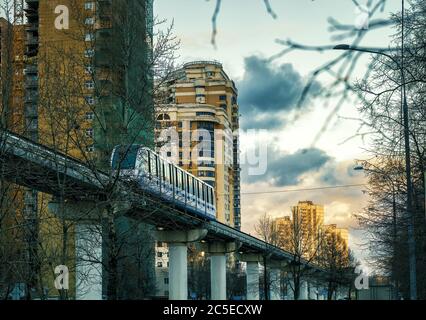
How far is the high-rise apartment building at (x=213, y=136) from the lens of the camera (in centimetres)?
15025

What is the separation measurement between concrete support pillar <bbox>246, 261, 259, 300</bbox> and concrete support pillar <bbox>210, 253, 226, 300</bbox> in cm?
434

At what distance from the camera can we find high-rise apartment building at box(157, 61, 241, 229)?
150250 mm

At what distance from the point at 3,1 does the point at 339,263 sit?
200ft

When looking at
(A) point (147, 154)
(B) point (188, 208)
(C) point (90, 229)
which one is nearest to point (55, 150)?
(C) point (90, 229)

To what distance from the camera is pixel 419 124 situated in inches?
1083

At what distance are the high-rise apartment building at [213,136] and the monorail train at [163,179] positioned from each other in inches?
3049

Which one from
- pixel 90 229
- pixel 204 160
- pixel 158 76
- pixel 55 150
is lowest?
pixel 90 229

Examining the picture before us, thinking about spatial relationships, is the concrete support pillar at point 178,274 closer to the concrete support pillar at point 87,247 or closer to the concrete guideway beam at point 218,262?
the concrete guideway beam at point 218,262

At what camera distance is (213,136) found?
169250mm

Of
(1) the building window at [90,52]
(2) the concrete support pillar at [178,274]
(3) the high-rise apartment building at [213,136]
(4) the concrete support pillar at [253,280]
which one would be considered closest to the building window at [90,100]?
(1) the building window at [90,52]

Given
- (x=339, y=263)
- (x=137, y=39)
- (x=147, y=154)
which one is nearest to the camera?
(x=137, y=39)

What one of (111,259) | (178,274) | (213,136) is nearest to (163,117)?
(111,259)

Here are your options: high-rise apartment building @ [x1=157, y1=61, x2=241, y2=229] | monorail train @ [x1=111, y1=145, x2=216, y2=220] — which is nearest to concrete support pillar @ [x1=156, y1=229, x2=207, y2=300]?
monorail train @ [x1=111, y1=145, x2=216, y2=220]

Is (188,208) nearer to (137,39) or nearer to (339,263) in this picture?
(137,39)
